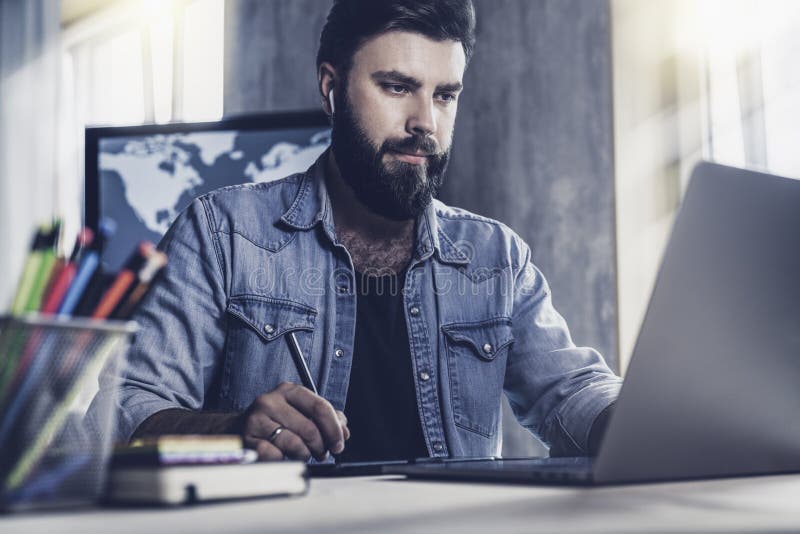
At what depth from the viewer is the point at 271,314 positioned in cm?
146

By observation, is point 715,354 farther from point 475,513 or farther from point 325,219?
point 325,219

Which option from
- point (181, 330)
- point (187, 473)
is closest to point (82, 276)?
point (187, 473)

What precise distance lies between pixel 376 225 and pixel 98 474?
1.14 meters

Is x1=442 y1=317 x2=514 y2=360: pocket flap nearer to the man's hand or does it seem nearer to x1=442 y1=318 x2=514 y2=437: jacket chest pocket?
x1=442 y1=318 x2=514 y2=437: jacket chest pocket

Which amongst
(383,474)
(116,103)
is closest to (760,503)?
(383,474)

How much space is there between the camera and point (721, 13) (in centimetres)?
232

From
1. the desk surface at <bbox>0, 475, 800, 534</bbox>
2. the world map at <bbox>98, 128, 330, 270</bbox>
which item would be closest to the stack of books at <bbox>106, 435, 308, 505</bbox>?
the desk surface at <bbox>0, 475, 800, 534</bbox>

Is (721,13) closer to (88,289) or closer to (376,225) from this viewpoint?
(376,225)

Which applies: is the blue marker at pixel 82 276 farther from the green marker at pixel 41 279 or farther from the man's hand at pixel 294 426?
the man's hand at pixel 294 426

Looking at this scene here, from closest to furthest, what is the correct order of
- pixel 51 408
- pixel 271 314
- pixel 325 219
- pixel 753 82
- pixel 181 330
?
pixel 51 408 → pixel 181 330 → pixel 271 314 → pixel 325 219 → pixel 753 82

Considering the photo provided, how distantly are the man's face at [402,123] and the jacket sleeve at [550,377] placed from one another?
273 mm

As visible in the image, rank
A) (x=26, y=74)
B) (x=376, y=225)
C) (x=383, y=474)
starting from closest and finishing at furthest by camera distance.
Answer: (x=383, y=474), (x=376, y=225), (x=26, y=74)

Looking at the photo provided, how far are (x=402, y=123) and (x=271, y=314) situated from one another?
478mm

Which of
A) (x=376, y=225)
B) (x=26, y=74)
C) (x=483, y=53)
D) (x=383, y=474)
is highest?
(x=26, y=74)
